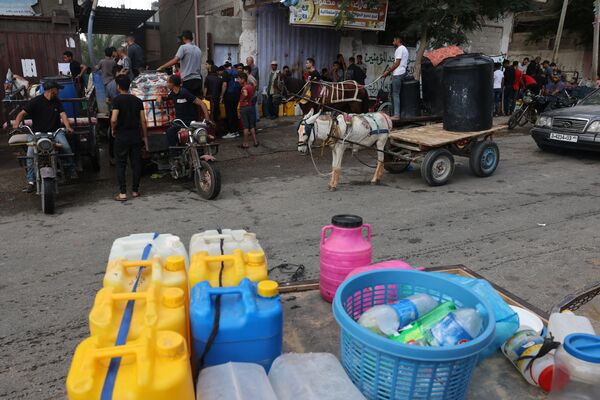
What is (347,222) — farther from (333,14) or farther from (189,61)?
(333,14)

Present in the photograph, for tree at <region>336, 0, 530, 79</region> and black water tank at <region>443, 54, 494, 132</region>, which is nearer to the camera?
black water tank at <region>443, 54, 494, 132</region>

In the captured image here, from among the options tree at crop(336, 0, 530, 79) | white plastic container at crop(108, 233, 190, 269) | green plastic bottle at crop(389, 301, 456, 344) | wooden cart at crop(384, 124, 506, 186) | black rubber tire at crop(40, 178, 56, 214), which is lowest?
black rubber tire at crop(40, 178, 56, 214)

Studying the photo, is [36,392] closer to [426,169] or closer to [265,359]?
[265,359]

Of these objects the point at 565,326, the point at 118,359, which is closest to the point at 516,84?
the point at 565,326

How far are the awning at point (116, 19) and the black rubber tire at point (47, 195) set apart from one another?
11.8 metres

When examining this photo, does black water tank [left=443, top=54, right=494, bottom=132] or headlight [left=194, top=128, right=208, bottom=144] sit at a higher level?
black water tank [left=443, top=54, right=494, bottom=132]

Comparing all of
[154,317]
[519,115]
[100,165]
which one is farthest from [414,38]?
[154,317]

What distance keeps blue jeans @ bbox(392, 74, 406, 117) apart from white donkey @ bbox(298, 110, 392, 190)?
365 cm

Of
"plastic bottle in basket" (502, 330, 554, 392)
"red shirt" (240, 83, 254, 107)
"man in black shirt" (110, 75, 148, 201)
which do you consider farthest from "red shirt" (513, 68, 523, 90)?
"plastic bottle in basket" (502, 330, 554, 392)

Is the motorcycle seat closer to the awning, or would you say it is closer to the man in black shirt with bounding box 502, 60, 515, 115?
the awning

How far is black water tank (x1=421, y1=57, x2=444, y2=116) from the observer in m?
11.2

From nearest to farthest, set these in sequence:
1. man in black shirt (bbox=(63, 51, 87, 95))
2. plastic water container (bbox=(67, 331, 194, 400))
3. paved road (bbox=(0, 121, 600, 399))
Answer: plastic water container (bbox=(67, 331, 194, 400)) < paved road (bbox=(0, 121, 600, 399)) < man in black shirt (bbox=(63, 51, 87, 95))

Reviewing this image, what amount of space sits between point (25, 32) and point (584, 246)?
14.7 meters

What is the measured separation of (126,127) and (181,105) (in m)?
1.26
